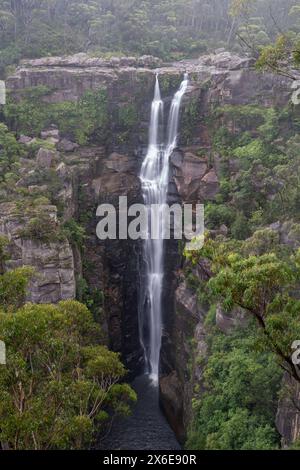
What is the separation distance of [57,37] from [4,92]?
11.7 m

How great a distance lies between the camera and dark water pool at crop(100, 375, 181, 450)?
2011 centimetres

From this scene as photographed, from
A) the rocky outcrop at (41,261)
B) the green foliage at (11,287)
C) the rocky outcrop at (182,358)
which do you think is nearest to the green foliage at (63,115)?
the rocky outcrop at (41,261)

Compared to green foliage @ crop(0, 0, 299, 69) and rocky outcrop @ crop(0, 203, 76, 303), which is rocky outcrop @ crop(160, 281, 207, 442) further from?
green foliage @ crop(0, 0, 299, 69)

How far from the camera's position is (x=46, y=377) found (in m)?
13.3

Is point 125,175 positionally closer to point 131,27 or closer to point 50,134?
point 50,134

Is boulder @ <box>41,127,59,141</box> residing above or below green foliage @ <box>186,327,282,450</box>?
above

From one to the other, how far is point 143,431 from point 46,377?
963 centimetres

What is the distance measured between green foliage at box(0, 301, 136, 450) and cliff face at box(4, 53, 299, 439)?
21.0 ft

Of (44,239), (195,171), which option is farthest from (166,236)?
(44,239)

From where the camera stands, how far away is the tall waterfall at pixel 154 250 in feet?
89.7

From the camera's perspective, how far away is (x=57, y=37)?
38688mm

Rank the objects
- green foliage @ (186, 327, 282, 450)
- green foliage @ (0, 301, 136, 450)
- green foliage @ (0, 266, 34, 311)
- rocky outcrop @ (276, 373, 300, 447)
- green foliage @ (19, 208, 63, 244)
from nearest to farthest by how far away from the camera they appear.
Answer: green foliage @ (0, 301, 136, 450) < green foliage @ (0, 266, 34, 311) < rocky outcrop @ (276, 373, 300, 447) < green foliage @ (186, 327, 282, 450) < green foliage @ (19, 208, 63, 244)

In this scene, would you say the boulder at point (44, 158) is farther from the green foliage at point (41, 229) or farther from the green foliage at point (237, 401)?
the green foliage at point (237, 401)

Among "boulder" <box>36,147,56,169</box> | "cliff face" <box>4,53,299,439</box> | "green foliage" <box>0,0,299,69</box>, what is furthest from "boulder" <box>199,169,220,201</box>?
"green foliage" <box>0,0,299,69</box>
